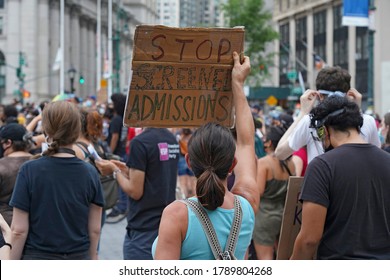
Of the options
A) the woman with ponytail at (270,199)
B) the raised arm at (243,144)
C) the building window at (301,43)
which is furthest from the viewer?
the building window at (301,43)

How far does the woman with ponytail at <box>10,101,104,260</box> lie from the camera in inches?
193

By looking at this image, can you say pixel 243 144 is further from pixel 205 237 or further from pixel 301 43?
pixel 301 43

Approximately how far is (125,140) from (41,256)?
29.7ft

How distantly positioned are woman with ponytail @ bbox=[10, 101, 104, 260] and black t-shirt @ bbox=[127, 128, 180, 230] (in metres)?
1.23

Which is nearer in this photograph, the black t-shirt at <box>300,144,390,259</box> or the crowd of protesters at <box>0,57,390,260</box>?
the crowd of protesters at <box>0,57,390,260</box>

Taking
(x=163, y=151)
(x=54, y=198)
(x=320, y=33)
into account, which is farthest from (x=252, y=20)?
(x=54, y=198)

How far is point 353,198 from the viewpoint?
4031 millimetres

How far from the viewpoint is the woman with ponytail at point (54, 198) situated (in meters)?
4.89

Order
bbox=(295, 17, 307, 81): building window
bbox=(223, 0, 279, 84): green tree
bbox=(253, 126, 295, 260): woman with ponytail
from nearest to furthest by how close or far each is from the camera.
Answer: bbox=(253, 126, 295, 260): woman with ponytail
bbox=(223, 0, 279, 84): green tree
bbox=(295, 17, 307, 81): building window

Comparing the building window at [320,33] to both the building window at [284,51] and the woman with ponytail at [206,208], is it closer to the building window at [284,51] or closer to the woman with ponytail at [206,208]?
the building window at [284,51]

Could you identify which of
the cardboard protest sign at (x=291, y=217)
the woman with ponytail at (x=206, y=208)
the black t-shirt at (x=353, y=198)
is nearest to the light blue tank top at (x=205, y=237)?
the woman with ponytail at (x=206, y=208)

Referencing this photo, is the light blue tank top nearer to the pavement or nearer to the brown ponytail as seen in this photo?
the brown ponytail

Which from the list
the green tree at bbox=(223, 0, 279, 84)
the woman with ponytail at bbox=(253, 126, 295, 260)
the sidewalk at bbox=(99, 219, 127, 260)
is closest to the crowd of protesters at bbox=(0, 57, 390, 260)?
the woman with ponytail at bbox=(253, 126, 295, 260)
